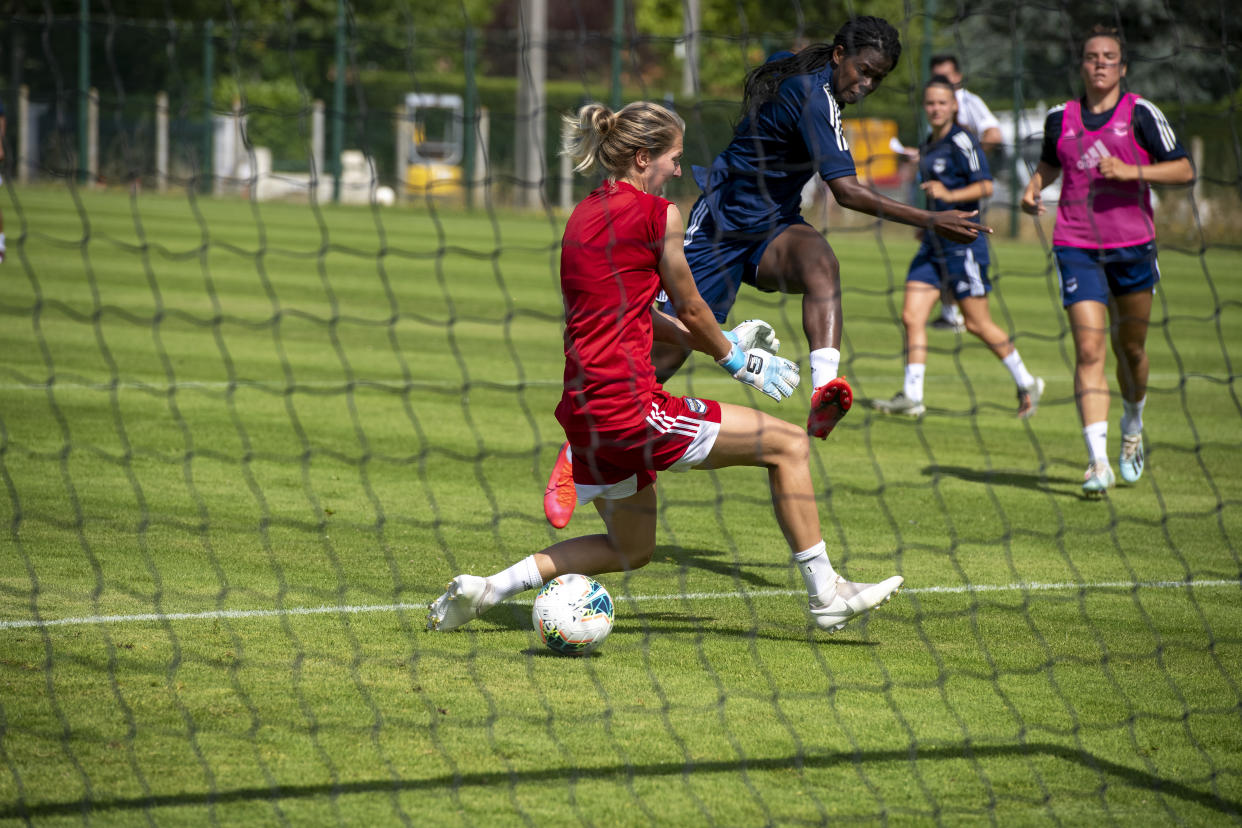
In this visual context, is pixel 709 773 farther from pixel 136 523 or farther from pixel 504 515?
pixel 136 523

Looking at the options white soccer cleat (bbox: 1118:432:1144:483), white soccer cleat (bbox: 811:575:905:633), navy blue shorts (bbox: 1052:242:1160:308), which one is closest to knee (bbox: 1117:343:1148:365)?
navy blue shorts (bbox: 1052:242:1160:308)

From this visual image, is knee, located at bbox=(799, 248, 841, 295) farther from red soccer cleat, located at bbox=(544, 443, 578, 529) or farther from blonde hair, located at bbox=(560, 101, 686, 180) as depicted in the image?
blonde hair, located at bbox=(560, 101, 686, 180)

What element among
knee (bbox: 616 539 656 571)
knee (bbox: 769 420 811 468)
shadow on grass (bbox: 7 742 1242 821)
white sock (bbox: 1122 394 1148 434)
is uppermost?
knee (bbox: 769 420 811 468)

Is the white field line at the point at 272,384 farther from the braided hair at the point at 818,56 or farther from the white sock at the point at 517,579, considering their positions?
the white sock at the point at 517,579

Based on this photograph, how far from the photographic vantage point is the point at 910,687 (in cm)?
427

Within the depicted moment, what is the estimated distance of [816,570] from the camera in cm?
457

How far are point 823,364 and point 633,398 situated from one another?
56.9 inches

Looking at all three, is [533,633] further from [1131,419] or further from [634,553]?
[1131,419]

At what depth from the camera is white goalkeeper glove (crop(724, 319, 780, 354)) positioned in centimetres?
491

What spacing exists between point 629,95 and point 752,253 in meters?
27.2

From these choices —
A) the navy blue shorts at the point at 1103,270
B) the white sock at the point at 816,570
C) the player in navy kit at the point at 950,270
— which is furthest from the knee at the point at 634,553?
the player in navy kit at the point at 950,270

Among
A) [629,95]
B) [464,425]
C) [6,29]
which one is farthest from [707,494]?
[6,29]

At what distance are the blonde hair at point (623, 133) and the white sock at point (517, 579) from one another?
4.35 feet

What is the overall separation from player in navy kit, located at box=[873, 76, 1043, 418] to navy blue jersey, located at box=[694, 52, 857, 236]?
3302mm
